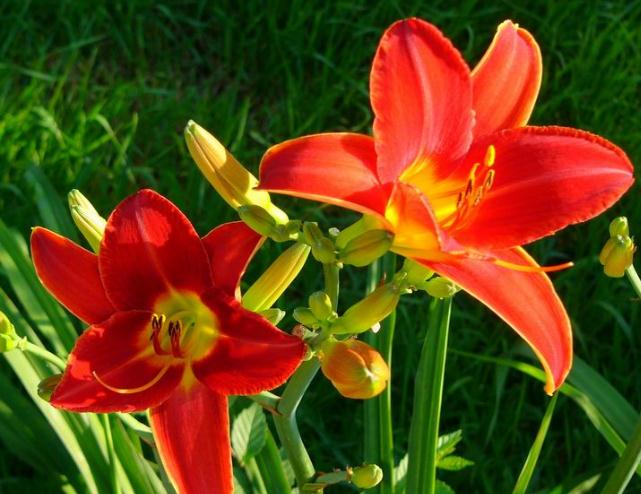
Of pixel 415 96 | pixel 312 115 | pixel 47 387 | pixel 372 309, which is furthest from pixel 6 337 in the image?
pixel 312 115

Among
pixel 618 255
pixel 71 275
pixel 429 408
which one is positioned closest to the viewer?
pixel 71 275

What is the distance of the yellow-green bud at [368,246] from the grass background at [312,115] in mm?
1065

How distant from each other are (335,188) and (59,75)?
6.00 feet

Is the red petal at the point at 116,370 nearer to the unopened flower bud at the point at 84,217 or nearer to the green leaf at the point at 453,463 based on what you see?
the unopened flower bud at the point at 84,217

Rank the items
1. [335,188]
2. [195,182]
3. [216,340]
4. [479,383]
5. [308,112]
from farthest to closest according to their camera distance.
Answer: [308,112] < [195,182] < [479,383] < [216,340] < [335,188]

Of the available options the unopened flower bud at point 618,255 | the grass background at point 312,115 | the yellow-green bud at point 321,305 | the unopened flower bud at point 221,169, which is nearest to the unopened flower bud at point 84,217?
the unopened flower bud at point 221,169

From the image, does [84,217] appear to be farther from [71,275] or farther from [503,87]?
[503,87]

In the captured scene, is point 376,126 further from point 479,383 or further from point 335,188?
point 479,383

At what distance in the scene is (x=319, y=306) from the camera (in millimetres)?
1053

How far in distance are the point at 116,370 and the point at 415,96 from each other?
416 millimetres

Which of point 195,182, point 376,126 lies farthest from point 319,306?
point 195,182

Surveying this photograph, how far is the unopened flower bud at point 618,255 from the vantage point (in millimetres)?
1225

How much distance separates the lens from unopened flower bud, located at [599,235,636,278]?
1225 mm

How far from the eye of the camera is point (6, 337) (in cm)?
113
